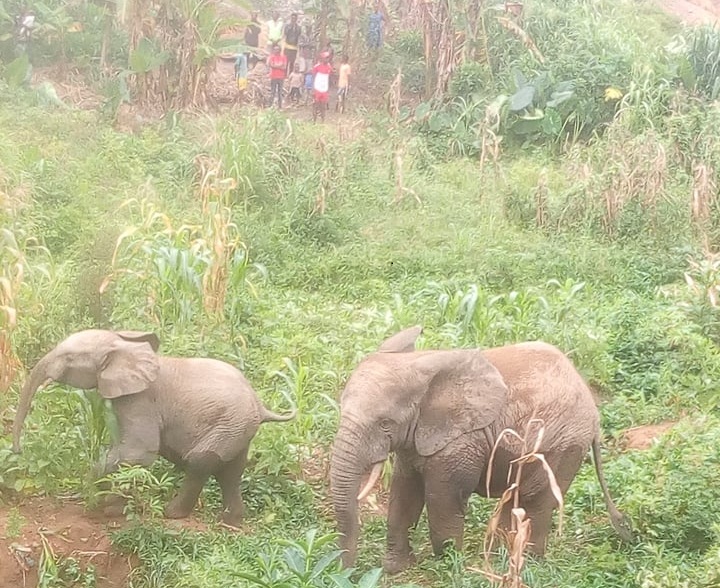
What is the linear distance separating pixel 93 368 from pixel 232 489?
95cm

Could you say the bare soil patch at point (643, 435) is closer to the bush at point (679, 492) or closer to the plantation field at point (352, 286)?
the plantation field at point (352, 286)

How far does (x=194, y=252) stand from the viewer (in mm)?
6461

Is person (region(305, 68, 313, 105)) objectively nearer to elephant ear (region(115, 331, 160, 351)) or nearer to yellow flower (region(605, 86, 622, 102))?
yellow flower (region(605, 86, 622, 102))

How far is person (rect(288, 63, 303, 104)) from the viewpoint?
1575cm

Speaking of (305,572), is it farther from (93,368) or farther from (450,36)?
(450,36)

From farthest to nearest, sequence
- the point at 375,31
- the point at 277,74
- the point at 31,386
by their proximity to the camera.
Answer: the point at 375,31 < the point at 277,74 < the point at 31,386

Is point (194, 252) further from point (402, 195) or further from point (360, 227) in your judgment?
point (402, 195)

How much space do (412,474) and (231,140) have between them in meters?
6.25

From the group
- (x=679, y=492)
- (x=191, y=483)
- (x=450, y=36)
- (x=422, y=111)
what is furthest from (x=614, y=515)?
(x=450, y=36)

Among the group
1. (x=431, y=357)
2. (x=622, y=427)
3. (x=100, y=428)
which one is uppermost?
(x=431, y=357)

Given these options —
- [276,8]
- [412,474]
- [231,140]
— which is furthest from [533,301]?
[276,8]

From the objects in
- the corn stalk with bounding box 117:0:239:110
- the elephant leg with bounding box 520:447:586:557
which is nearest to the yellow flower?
the corn stalk with bounding box 117:0:239:110

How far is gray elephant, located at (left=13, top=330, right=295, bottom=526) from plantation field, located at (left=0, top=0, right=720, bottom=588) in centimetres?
13

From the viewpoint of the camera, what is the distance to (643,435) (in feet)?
19.9
